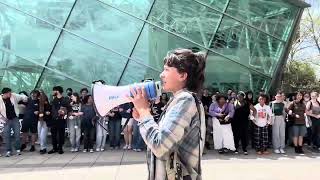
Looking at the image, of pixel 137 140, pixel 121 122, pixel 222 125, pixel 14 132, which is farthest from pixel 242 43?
pixel 14 132

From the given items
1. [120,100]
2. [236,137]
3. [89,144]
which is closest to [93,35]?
[89,144]

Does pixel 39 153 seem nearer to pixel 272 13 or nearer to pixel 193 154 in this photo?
pixel 272 13

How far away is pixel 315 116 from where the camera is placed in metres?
13.8

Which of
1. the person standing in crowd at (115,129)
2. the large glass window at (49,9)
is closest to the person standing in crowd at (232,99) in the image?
the person standing in crowd at (115,129)

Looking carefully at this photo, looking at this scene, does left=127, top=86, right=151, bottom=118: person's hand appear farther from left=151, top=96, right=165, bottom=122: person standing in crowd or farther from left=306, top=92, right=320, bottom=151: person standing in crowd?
left=306, top=92, right=320, bottom=151: person standing in crowd

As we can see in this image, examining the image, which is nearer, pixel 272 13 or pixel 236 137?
pixel 236 137

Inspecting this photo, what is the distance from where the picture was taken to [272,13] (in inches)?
634

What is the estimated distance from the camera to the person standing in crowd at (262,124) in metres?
13.2

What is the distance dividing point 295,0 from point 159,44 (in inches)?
181

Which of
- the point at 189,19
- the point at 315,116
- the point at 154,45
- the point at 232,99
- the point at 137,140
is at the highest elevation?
the point at 189,19

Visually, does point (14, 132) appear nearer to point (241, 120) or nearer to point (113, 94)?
point (241, 120)

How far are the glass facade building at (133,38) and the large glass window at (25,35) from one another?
0.03 m

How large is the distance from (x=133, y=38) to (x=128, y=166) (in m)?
6.15

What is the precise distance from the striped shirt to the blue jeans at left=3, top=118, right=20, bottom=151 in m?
10.7
